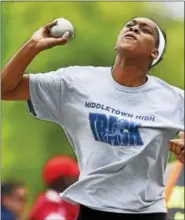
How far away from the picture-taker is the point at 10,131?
135 cm

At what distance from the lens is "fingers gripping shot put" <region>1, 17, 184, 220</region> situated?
3.65 ft

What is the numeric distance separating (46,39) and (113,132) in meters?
0.19

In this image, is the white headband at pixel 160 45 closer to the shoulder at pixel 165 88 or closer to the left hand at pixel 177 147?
the shoulder at pixel 165 88

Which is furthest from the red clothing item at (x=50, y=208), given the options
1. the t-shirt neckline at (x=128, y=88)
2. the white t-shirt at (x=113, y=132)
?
the t-shirt neckline at (x=128, y=88)

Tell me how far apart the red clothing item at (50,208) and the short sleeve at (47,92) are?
26 centimetres

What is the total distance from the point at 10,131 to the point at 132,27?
358 millimetres

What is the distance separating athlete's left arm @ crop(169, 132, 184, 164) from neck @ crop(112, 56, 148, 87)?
4.7 inches

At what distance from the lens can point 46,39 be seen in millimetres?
1091

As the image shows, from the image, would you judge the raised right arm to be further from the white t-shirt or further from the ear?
the ear

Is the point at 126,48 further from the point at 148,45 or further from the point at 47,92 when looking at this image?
the point at 47,92

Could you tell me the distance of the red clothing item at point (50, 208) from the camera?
1.33 meters

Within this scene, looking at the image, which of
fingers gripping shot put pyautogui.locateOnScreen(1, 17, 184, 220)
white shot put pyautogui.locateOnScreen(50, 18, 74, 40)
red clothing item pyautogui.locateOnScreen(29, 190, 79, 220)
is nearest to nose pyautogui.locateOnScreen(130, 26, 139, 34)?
fingers gripping shot put pyautogui.locateOnScreen(1, 17, 184, 220)

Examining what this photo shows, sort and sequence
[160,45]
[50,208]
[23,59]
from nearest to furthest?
1. [23,59]
2. [160,45]
3. [50,208]

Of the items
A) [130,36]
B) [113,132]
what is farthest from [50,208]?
[130,36]
